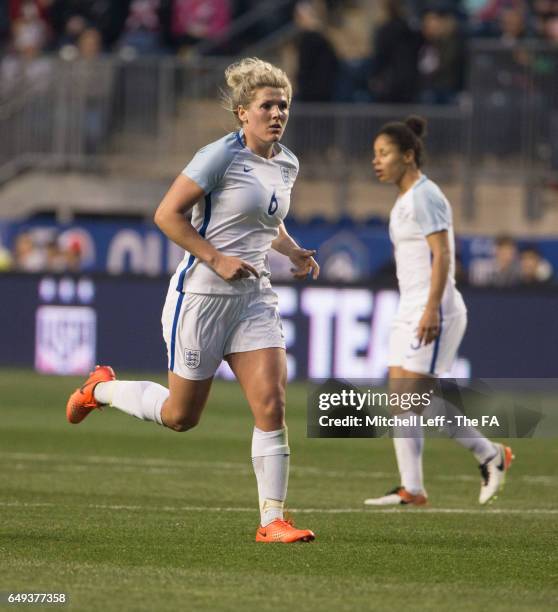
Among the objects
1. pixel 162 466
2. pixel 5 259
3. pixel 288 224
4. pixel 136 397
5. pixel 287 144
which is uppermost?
pixel 287 144

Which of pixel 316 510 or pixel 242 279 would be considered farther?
pixel 316 510

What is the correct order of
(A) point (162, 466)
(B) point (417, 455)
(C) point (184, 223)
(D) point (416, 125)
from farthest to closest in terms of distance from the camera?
(A) point (162, 466) < (D) point (416, 125) < (B) point (417, 455) < (C) point (184, 223)

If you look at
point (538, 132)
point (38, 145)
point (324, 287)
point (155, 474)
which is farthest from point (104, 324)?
point (155, 474)

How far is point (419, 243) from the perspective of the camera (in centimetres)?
1005

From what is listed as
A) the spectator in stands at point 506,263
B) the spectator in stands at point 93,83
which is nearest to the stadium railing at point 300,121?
the spectator in stands at point 93,83

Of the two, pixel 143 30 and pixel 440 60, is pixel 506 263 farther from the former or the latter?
pixel 143 30

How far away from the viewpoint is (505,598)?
6.36m

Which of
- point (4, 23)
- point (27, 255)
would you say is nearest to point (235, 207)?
point (27, 255)

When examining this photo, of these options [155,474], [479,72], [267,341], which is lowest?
[155,474]

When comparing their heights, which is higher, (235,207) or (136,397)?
(235,207)

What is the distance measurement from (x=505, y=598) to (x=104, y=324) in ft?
47.3

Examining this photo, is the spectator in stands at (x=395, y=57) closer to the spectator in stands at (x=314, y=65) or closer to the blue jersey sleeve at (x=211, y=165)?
the spectator in stands at (x=314, y=65)

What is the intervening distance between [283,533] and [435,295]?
2.50 m

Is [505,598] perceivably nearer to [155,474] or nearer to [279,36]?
[155,474]
